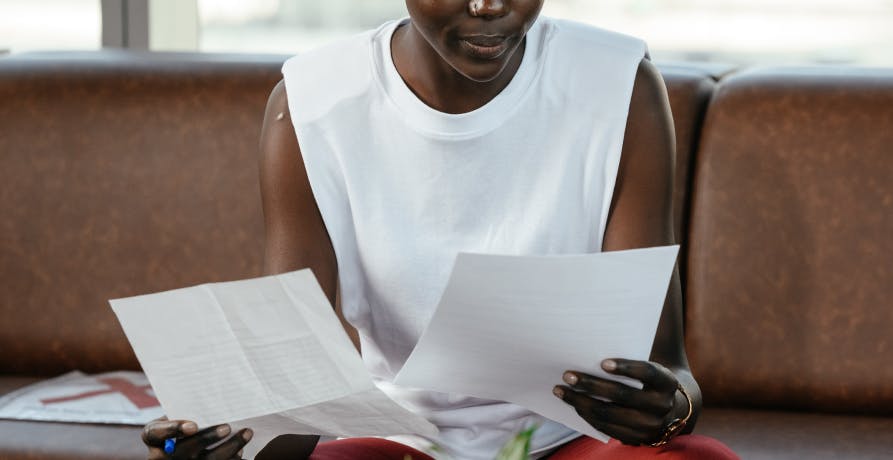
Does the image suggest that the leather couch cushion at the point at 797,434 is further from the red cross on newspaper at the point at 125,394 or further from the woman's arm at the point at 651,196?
the red cross on newspaper at the point at 125,394

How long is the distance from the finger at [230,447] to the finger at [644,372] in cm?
34

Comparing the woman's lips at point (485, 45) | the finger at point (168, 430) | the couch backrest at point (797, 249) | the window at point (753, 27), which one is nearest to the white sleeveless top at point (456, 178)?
the woman's lips at point (485, 45)

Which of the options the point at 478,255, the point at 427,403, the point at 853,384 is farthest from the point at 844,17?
the point at 478,255

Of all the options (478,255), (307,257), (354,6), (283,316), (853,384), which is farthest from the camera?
(354,6)

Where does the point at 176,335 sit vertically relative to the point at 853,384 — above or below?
above

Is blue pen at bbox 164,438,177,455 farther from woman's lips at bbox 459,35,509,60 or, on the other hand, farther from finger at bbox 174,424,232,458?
woman's lips at bbox 459,35,509,60

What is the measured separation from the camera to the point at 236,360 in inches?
40.9

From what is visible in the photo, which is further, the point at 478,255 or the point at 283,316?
the point at 283,316

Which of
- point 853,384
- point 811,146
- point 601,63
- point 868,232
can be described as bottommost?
point 853,384

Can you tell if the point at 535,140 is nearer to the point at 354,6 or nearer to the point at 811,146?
the point at 811,146

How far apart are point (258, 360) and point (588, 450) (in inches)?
15.9

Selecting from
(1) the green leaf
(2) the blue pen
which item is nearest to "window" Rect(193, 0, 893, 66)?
(2) the blue pen

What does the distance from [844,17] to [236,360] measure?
185cm

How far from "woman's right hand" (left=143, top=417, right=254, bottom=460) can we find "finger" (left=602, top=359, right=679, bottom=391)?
340 millimetres
